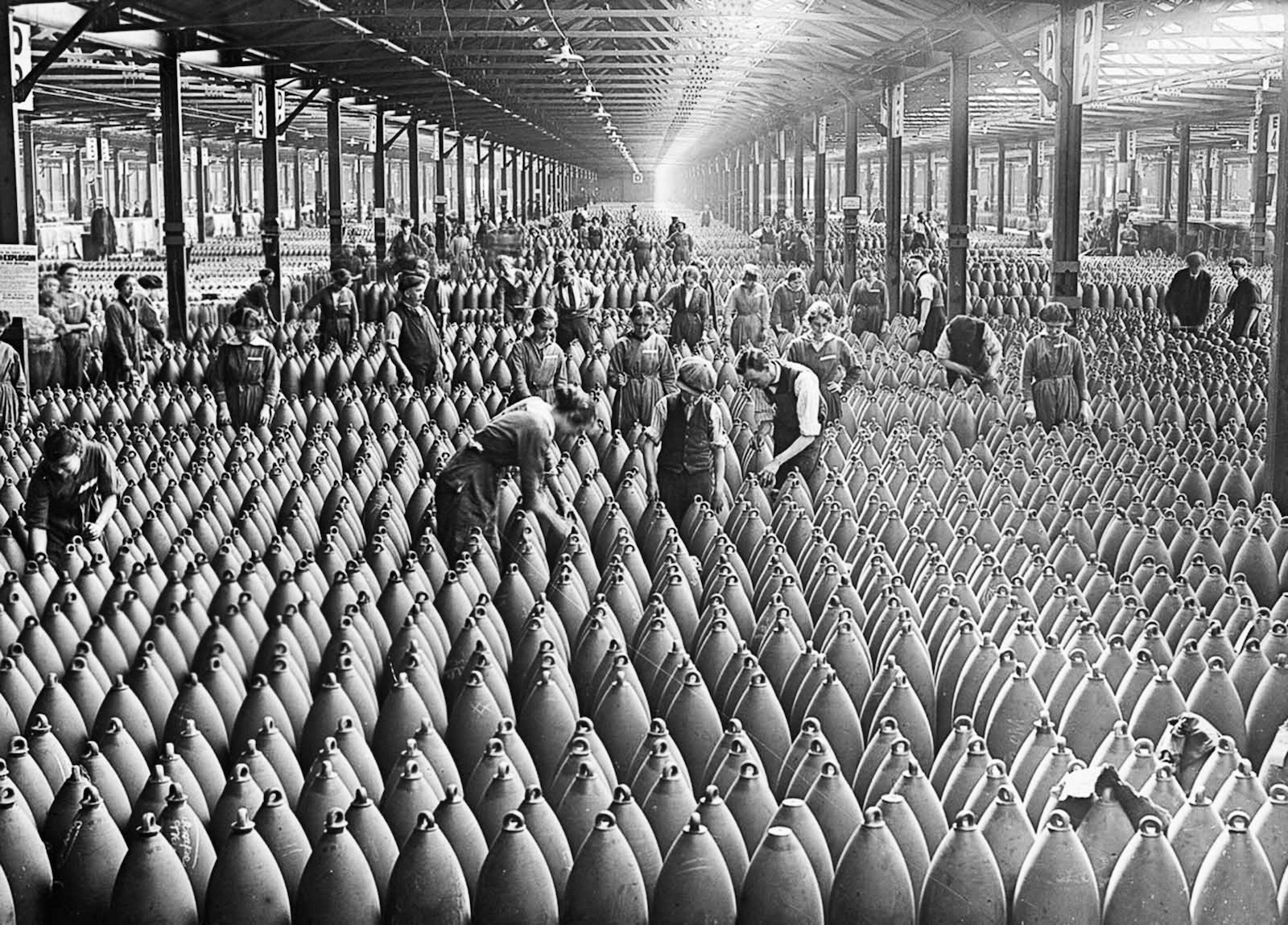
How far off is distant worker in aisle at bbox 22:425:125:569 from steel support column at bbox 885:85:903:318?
1277 centimetres

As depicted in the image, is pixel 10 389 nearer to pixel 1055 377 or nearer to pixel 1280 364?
pixel 1055 377

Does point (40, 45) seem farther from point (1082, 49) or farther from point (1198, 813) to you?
point (1198, 813)

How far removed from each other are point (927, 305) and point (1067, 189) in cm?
380

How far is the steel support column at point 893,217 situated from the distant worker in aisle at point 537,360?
850cm

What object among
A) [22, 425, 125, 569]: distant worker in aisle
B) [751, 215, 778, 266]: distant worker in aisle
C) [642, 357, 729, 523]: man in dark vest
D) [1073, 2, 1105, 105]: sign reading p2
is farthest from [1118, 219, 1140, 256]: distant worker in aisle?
[22, 425, 125, 569]: distant worker in aisle

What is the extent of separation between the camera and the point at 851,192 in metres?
22.4

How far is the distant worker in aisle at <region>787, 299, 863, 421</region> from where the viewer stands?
31.3ft

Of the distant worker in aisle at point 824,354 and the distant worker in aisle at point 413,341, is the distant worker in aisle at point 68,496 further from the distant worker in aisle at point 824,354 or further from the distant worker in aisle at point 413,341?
the distant worker in aisle at point 413,341

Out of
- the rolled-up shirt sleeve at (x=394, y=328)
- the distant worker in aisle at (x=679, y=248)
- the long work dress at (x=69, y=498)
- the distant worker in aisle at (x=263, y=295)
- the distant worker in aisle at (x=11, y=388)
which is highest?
the distant worker in aisle at (x=679, y=248)

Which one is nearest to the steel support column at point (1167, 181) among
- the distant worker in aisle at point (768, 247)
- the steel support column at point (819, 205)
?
the distant worker in aisle at point (768, 247)

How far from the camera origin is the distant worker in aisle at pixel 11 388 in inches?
388

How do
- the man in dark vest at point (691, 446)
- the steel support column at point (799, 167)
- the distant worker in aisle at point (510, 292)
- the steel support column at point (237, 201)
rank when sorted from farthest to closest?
the steel support column at point (237, 201) → the steel support column at point (799, 167) → the distant worker in aisle at point (510, 292) → the man in dark vest at point (691, 446)

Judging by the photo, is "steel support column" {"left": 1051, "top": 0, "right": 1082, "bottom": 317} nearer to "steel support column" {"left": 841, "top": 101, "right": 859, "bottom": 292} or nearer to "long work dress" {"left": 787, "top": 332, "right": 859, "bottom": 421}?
"long work dress" {"left": 787, "top": 332, "right": 859, "bottom": 421}

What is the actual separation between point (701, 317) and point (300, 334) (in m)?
3.96
